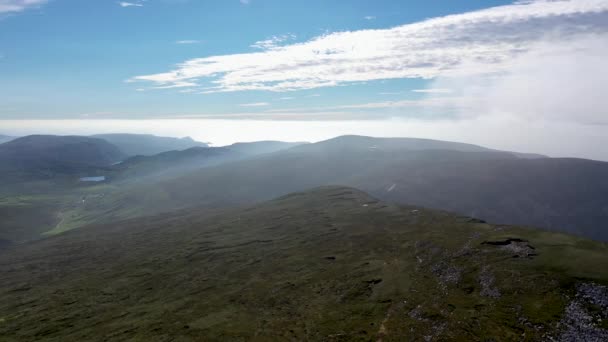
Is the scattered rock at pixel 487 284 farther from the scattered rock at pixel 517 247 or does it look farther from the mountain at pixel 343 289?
the scattered rock at pixel 517 247

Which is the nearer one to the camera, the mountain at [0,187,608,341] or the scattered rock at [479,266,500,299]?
the mountain at [0,187,608,341]

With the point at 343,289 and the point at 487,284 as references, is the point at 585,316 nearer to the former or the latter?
the point at 487,284

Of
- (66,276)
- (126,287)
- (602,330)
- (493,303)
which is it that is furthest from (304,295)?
(66,276)

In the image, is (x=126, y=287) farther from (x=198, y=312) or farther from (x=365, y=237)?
(x=365, y=237)

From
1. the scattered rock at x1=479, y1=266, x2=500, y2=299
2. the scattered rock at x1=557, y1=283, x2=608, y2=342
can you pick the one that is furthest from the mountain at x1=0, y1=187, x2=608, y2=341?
the scattered rock at x1=479, y1=266, x2=500, y2=299

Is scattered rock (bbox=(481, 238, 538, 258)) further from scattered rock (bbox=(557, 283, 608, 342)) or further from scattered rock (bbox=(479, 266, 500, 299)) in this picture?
scattered rock (bbox=(557, 283, 608, 342))

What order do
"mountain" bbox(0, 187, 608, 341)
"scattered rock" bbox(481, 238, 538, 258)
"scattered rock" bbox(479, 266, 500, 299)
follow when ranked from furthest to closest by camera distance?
"scattered rock" bbox(481, 238, 538, 258) < "scattered rock" bbox(479, 266, 500, 299) < "mountain" bbox(0, 187, 608, 341)

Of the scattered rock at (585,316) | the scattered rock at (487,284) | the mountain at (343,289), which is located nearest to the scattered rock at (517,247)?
the mountain at (343,289)

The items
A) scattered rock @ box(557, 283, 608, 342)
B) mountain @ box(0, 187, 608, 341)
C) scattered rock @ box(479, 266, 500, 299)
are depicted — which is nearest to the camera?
scattered rock @ box(557, 283, 608, 342)
